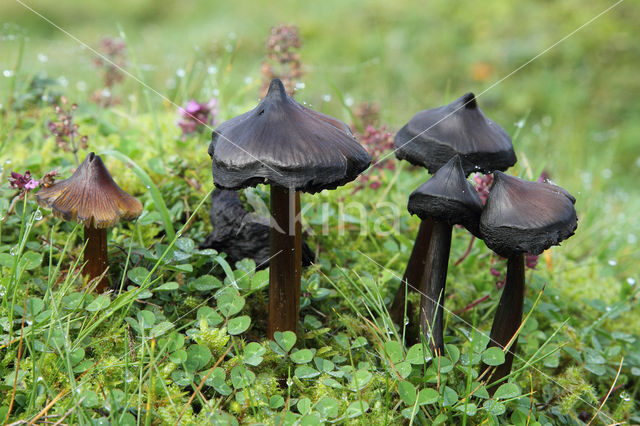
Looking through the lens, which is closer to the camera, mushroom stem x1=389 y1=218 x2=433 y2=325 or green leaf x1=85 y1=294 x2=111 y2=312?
green leaf x1=85 y1=294 x2=111 y2=312

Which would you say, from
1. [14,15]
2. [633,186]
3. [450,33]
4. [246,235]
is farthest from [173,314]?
[14,15]

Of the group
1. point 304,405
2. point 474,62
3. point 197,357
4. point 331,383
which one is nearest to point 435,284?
point 331,383

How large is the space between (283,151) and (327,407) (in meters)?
0.83

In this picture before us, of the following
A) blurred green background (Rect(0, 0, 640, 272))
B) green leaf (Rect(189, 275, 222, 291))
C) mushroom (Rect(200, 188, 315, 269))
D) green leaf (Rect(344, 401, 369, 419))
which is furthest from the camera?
blurred green background (Rect(0, 0, 640, 272))

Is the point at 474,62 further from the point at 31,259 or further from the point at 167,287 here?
the point at 31,259

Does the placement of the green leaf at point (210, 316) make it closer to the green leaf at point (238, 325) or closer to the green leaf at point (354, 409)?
the green leaf at point (238, 325)

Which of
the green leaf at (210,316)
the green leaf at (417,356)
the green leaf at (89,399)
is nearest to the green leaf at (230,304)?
the green leaf at (210,316)

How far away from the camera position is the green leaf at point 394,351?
1.88 m

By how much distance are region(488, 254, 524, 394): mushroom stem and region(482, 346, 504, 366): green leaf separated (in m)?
0.05

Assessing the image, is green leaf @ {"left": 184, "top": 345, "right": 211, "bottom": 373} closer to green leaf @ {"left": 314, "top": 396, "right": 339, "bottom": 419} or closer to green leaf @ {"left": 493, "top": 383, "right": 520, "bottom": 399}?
green leaf @ {"left": 314, "top": 396, "right": 339, "bottom": 419}

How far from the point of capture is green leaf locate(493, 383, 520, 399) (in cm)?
180

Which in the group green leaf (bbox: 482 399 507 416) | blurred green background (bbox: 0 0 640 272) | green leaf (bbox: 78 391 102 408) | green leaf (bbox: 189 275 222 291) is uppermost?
blurred green background (bbox: 0 0 640 272)

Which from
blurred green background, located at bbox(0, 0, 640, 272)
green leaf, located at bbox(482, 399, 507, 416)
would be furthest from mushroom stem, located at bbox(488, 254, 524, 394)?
blurred green background, located at bbox(0, 0, 640, 272)

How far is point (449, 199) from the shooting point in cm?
168
